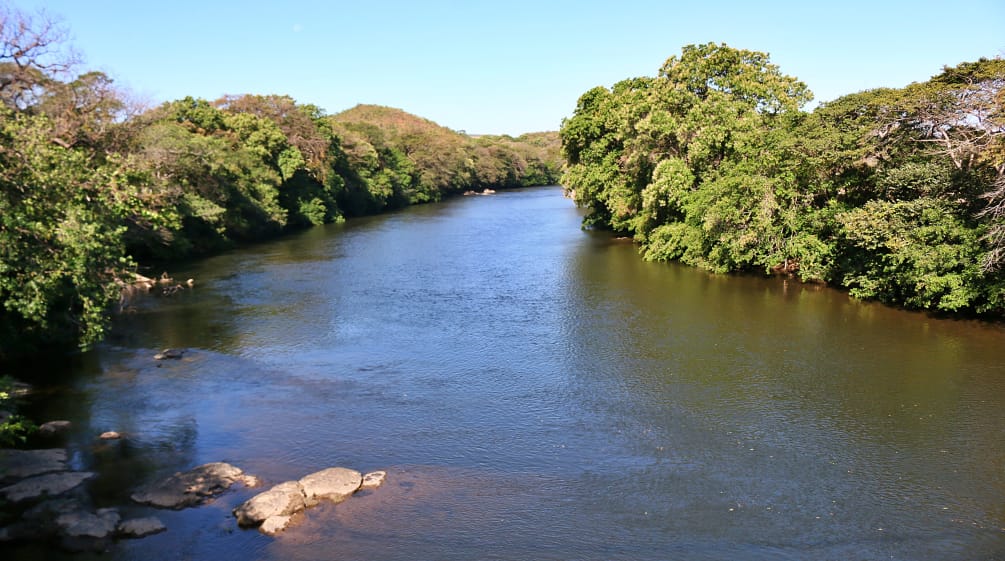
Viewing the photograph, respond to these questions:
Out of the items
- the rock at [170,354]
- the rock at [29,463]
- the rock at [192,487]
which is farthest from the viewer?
the rock at [170,354]

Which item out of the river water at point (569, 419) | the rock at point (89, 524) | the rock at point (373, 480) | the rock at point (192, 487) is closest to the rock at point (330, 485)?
the rock at point (373, 480)

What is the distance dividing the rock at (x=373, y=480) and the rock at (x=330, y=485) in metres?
0.11

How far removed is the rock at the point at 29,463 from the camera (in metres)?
13.8

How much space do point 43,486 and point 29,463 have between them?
4.43ft

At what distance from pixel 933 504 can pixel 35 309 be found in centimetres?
1896

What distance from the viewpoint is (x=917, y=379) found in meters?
19.0

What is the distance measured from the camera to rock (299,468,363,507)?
43.7 feet

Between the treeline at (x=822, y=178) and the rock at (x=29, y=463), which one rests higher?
the treeline at (x=822, y=178)

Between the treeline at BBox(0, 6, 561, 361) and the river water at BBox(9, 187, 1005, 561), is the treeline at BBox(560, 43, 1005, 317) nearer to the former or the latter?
the river water at BBox(9, 187, 1005, 561)

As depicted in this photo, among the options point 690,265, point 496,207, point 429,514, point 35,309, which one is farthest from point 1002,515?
point 496,207

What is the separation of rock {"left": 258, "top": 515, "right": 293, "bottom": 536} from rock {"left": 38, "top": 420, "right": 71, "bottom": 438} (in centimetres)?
753

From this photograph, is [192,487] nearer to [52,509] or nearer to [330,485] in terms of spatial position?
[52,509]

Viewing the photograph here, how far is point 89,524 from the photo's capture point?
12.2 meters

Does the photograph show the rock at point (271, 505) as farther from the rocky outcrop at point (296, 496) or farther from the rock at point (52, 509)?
the rock at point (52, 509)
